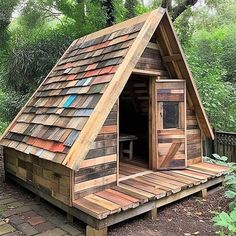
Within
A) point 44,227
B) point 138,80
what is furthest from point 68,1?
point 44,227

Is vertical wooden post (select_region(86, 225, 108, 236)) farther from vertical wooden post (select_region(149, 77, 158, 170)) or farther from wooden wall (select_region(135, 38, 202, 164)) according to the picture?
wooden wall (select_region(135, 38, 202, 164))

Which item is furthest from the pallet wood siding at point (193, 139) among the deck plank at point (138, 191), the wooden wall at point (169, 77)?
the deck plank at point (138, 191)

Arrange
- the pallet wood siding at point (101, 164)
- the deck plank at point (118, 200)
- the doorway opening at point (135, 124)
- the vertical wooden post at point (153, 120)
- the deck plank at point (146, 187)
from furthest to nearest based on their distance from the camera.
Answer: the doorway opening at point (135, 124)
the vertical wooden post at point (153, 120)
the deck plank at point (146, 187)
the pallet wood siding at point (101, 164)
the deck plank at point (118, 200)

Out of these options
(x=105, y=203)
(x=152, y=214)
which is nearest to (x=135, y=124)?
(x=152, y=214)

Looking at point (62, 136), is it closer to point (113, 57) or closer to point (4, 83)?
point (113, 57)

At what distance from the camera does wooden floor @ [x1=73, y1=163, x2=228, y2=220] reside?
3.35 meters

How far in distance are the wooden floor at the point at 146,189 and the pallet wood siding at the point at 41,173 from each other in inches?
12.1

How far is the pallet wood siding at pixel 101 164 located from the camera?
3.65m

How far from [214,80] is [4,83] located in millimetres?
5820

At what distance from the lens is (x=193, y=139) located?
537 cm

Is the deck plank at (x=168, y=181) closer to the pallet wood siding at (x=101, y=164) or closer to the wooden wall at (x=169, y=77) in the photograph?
the pallet wood siding at (x=101, y=164)

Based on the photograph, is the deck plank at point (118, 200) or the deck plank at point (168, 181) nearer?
the deck plank at point (118, 200)

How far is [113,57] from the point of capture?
13.6 ft

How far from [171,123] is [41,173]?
2.26m
